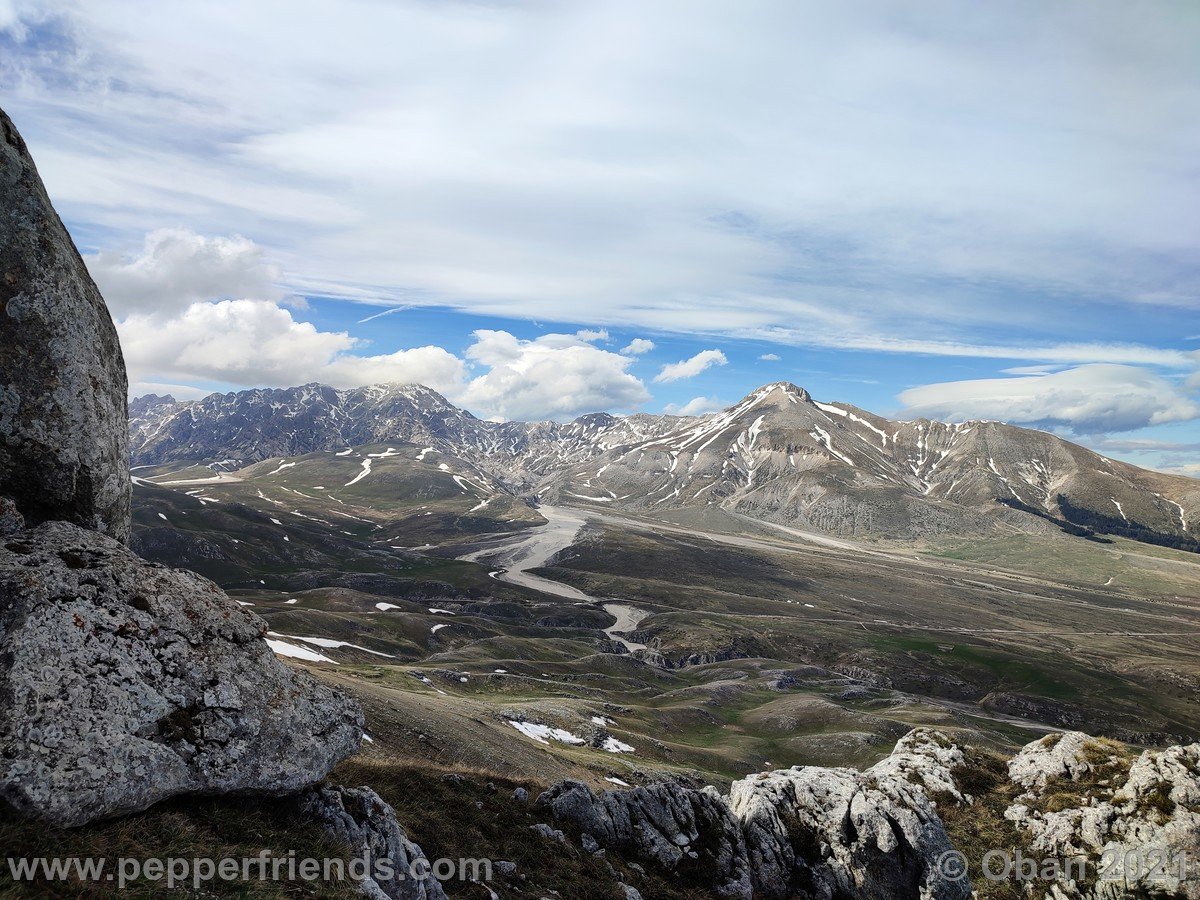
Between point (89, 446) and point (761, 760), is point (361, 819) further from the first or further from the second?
point (761, 760)

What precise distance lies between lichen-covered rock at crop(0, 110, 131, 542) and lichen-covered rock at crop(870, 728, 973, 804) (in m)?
42.6

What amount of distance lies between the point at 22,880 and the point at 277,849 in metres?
5.81

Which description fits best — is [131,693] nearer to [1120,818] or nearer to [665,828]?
[665,828]

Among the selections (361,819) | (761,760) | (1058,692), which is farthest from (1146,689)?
(361,819)

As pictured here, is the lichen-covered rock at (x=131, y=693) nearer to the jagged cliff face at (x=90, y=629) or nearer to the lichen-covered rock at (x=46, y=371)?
the jagged cliff face at (x=90, y=629)

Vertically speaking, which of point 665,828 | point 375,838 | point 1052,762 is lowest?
point 665,828

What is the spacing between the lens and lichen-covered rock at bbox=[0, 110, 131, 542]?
17.2 m

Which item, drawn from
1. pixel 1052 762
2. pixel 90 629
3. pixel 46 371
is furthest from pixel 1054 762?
pixel 46 371

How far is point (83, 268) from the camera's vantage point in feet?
67.3

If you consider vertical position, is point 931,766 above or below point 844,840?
above

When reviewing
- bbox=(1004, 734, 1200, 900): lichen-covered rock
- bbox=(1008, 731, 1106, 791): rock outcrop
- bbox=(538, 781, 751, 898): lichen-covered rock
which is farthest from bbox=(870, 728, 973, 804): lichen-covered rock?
A: bbox=(538, 781, 751, 898): lichen-covered rock

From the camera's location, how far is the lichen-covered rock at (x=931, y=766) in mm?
34250

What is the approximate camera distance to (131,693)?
1456cm

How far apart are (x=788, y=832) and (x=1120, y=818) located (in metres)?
15.0
